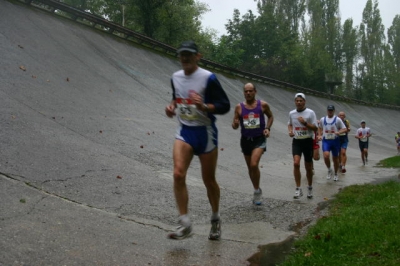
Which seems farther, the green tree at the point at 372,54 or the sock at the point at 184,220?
the green tree at the point at 372,54

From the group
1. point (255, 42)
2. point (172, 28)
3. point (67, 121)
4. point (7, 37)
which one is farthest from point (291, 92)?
point (67, 121)

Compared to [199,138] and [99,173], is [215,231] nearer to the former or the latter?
[199,138]

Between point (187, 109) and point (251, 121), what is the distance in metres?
2.96

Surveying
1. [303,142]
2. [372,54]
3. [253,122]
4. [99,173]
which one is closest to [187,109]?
[253,122]

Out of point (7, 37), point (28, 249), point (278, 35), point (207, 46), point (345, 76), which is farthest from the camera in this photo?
point (345, 76)

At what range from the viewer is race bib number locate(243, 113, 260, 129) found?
852 centimetres

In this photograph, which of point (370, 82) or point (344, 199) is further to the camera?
point (370, 82)

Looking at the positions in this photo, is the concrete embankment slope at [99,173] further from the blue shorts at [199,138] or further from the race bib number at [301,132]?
the race bib number at [301,132]

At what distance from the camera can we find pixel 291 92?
4631cm

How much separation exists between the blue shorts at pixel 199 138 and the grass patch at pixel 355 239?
1.46 meters

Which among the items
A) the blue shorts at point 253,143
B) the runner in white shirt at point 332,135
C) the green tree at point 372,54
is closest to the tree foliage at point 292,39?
the green tree at point 372,54

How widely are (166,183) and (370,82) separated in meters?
76.7

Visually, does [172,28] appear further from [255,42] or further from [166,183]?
[166,183]

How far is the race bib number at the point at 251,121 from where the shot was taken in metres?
8.52
